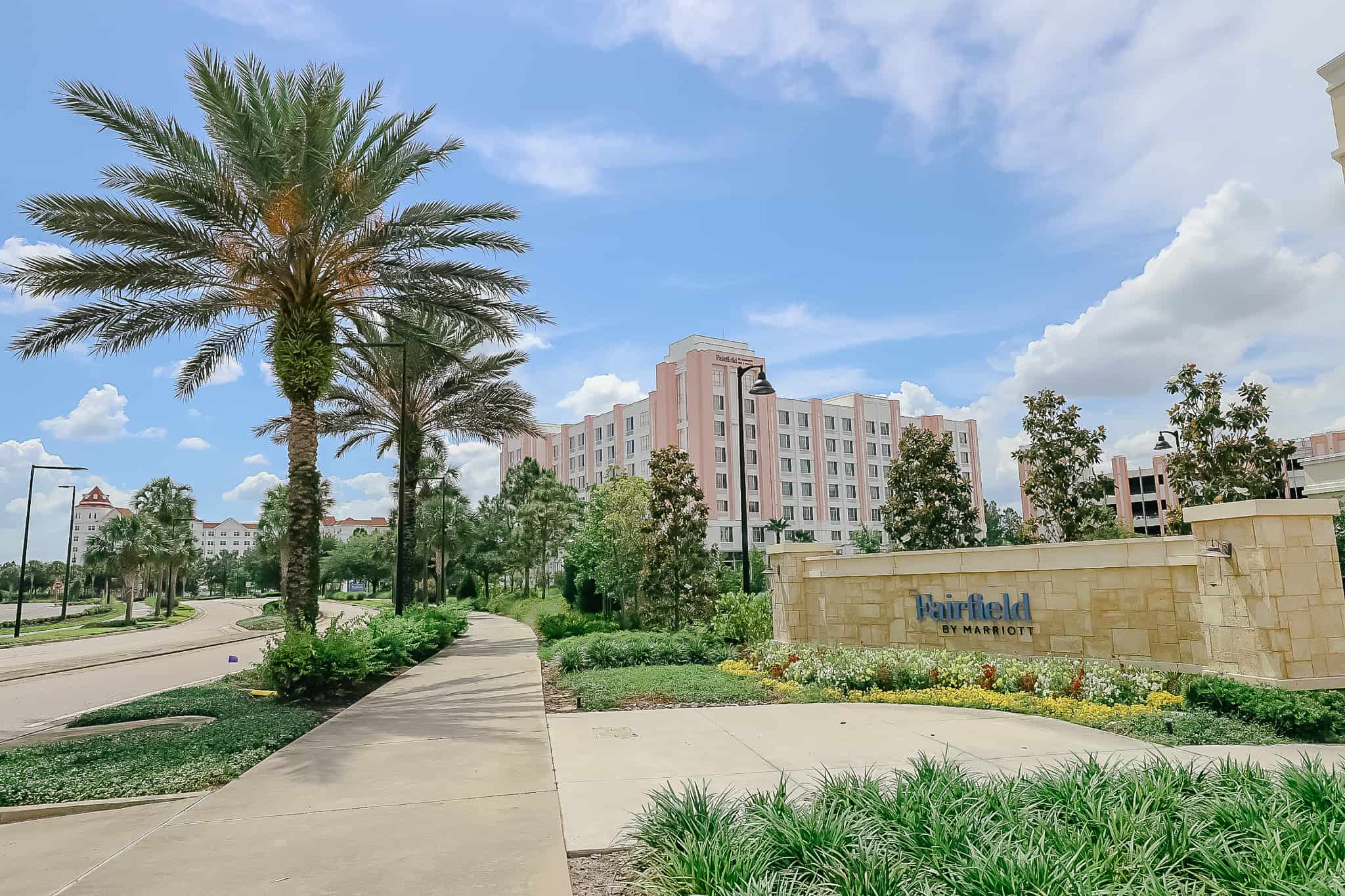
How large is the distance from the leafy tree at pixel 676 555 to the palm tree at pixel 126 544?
44700mm

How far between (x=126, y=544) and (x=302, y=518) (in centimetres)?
5304

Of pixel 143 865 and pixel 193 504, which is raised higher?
pixel 193 504

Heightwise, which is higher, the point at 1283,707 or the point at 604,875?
the point at 1283,707

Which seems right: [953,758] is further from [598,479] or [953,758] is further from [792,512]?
[598,479]

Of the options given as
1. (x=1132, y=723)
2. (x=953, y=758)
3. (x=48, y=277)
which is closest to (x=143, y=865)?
(x=953, y=758)

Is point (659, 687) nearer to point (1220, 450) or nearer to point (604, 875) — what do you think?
point (604, 875)

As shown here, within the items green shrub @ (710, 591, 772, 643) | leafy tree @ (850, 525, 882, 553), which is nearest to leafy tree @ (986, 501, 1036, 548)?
leafy tree @ (850, 525, 882, 553)

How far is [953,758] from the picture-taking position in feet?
23.3

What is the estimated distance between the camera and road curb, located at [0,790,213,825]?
6.36 meters

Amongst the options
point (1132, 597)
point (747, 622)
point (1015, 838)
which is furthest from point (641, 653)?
point (1015, 838)

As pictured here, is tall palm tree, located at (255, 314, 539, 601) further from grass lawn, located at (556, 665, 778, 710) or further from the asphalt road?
grass lawn, located at (556, 665, 778, 710)

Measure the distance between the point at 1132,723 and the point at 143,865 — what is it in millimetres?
9064

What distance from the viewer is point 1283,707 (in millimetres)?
8102

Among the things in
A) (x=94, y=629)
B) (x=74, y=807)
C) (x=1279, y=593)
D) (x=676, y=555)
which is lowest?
(x=94, y=629)
